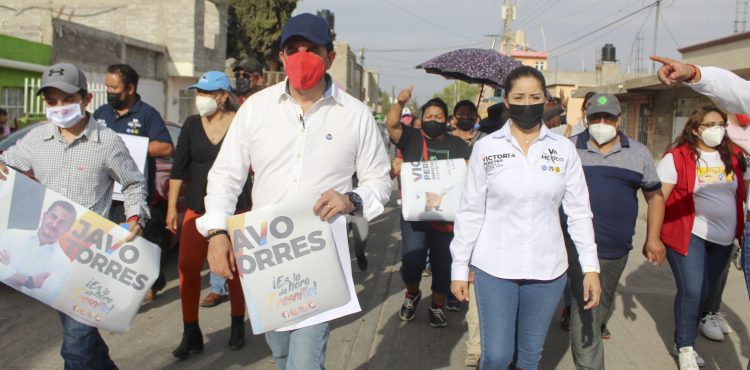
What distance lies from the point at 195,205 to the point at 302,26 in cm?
238

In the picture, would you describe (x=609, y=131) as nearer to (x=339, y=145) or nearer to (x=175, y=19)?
(x=339, y=145)

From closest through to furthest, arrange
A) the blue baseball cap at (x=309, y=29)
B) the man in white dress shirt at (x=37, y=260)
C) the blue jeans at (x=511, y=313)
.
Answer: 1. the blue baseball cap at (x=309, y=29)
2. the man in white dress shirt at (x=37, y=260)
3. the blue jeans at (x=511, y=313)

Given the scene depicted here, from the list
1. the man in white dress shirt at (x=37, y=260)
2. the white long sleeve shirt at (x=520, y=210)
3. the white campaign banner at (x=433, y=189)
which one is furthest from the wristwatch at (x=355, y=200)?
the white campaign banner at (x=433, y=189)

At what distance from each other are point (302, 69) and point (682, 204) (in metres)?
3.33

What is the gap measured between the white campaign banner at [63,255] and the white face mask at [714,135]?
393cm

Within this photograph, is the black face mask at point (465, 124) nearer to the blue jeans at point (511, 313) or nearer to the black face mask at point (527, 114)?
the black face mask at point (527, 114)

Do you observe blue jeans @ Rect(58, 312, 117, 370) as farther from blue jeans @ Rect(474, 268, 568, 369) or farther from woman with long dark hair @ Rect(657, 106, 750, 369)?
woman with long dark hair @ Rect(657, 106, 750, 369)

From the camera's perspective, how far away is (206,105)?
16.4 feet

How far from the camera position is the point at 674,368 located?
493cm

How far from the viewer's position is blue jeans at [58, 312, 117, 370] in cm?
345

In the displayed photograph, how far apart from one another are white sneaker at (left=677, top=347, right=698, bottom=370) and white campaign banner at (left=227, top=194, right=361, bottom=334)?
3.09m

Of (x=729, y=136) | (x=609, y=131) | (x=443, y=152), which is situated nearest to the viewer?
(x=609, y=131)

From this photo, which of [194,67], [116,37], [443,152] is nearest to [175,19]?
[194,67]

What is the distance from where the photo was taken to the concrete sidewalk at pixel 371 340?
4.83 meters
